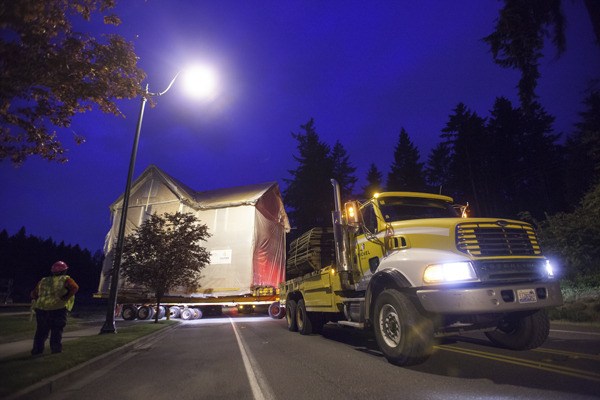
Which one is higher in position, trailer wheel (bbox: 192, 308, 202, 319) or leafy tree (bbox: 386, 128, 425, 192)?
leafy tree (bbox: 386, 128, 425, 192)

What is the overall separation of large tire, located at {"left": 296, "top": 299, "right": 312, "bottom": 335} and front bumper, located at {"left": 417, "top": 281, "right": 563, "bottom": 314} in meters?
5.95

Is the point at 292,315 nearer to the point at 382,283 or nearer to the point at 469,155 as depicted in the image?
the point at 382,283

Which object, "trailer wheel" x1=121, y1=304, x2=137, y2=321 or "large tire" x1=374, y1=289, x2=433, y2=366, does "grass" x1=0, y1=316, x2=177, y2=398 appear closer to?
"large tire" x1=374, y1=289, x2=433, y2=366

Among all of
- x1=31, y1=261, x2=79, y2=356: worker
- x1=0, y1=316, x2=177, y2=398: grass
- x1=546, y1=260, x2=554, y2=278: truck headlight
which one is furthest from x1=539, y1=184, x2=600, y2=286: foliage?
x1=31, y1=261, x2=79, y2=356: worker

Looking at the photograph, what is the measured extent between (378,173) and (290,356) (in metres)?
49.1

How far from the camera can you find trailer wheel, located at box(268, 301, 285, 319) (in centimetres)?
1930

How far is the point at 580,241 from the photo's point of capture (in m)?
16.2

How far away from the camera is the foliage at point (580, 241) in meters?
15.6

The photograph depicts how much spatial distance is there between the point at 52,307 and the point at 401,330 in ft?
22.7

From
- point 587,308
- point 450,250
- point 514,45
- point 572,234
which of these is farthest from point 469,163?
point 450,250

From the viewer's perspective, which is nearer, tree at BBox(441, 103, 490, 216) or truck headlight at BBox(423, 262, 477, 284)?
truck headlight at BBox(423, 262, 477, 284)

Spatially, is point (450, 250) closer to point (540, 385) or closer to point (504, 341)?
point (540, 385)

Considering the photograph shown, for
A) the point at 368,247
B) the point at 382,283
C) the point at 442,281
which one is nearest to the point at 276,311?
the point at 368,247

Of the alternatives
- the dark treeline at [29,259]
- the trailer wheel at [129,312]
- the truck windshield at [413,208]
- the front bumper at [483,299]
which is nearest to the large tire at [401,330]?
the front bumper at [483,299]
